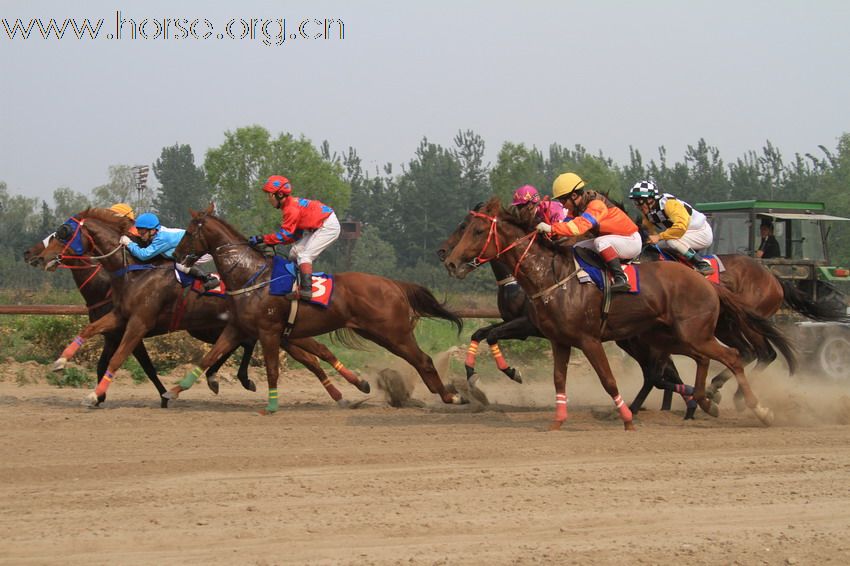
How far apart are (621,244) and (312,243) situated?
3.43 metres

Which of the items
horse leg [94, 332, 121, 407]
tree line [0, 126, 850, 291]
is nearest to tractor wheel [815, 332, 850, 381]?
horse leg [94, 332, 121, 407]

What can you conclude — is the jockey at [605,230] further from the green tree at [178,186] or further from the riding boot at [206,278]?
the green tree at [178,186]

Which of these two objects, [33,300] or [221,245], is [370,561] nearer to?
[221,245]

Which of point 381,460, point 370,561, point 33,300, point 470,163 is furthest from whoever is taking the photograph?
point 470,163

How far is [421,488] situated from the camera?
274 inches

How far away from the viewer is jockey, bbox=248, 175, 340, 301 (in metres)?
11.3

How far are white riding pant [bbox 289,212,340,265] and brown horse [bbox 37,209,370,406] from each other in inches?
57.9

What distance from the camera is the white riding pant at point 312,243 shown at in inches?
449

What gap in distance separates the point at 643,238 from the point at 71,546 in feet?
26.9

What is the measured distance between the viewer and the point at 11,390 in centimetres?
1423

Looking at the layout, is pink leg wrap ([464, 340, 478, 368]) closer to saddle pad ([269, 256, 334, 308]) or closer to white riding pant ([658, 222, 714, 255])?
saddle pad ([269, 256, 334, 308])

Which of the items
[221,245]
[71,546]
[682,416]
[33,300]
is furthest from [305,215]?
[33,300]

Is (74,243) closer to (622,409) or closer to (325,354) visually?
(325,354)

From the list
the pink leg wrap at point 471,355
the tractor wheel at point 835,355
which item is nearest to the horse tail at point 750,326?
the pink leg wrap at point 471,355
